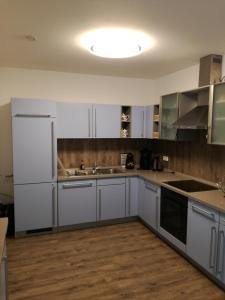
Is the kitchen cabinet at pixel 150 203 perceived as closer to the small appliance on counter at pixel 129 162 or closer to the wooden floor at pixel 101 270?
the wooden floor at pixel 101 270

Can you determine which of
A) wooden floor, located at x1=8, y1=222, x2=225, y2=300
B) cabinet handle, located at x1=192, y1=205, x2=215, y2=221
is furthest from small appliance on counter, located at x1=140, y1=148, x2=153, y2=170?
cabinet handle, located at x1=192, y1=205, x2=215, y2=221

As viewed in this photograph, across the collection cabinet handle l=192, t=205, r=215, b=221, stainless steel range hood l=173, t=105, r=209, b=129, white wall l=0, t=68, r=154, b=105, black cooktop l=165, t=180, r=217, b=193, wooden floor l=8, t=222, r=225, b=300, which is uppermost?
white wall l=0, t=68, r=154, b=105

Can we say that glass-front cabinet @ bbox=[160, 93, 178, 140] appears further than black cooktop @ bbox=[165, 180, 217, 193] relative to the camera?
Yes

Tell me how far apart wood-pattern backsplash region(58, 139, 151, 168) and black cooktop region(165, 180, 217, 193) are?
136cm

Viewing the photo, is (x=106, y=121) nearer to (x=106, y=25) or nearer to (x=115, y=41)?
(x=115, y=41)

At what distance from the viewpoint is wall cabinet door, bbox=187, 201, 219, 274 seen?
2393 millimetres

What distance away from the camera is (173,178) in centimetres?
356

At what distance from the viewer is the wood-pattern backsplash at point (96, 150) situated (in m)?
4.05

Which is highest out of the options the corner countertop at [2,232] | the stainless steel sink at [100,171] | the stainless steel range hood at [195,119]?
the stainless steel range hood at [195,119]

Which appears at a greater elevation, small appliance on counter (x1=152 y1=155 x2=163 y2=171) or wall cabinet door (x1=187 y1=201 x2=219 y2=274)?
small appliance on counter (x1=152 y1=155 x2=163 y2=171)

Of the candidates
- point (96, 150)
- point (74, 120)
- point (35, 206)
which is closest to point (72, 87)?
point (74, 120)

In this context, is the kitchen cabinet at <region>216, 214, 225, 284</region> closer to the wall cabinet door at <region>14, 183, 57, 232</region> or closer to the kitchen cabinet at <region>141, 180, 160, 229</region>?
the kitchen cabinet at <region>141, 180, 160, 229</region>

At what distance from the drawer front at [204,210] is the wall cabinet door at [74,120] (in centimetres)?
189

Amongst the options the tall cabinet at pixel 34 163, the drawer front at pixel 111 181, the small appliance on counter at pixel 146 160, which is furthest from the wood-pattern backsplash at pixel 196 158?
the tall cabinet at pixel 34 163
